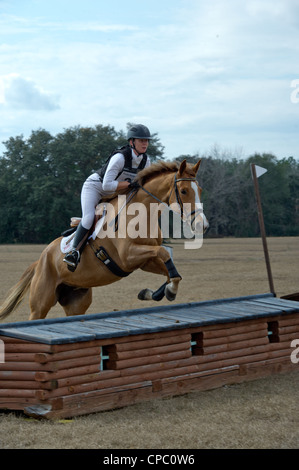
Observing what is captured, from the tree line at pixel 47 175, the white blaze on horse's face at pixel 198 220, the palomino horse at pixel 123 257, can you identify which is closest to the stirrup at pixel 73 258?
the palomino horse at pixel 123 257

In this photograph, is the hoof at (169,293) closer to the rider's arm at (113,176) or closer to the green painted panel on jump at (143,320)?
the green painted panel on jump at (143,320)

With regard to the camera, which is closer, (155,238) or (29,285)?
(155,238)

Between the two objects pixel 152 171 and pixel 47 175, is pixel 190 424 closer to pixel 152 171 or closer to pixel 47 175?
pixel 152 171

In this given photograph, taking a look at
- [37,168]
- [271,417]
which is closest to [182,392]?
[271,417]

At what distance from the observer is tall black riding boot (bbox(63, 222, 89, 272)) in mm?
5711

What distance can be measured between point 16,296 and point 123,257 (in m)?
1.57

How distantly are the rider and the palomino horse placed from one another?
0.12 metres

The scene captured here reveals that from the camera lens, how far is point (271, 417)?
13.6 feet

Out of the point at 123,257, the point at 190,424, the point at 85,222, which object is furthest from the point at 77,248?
the point at 190,424

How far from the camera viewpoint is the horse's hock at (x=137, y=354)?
4066 mm

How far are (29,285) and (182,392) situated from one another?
234 cm

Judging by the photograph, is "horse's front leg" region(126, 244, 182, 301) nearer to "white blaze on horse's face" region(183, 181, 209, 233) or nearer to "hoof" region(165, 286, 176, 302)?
"hoof" region(165, 286, 176, 302)

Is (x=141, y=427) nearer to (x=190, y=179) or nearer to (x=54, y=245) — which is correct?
(x=190, y=179)

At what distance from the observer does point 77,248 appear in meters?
5.73
